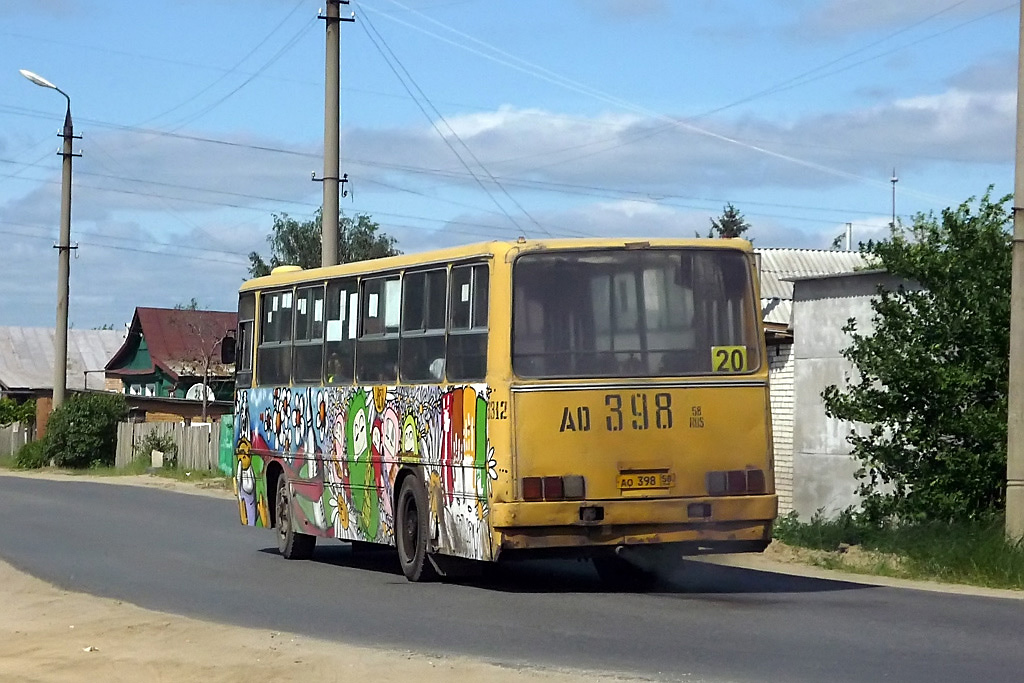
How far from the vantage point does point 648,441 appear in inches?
616

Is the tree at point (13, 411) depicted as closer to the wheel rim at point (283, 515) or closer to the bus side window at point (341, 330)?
the wheel rim at point (283, 515)

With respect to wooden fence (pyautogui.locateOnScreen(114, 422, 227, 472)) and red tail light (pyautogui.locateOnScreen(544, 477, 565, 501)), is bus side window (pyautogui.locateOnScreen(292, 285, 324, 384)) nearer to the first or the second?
red tail light (pyautogui.locateOnScreen(544, 477, 565, 501))

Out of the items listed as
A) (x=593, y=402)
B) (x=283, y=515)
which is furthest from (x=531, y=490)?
(x=283, y=515)

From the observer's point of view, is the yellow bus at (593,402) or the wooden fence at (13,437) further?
the wooden fence at (13,437)

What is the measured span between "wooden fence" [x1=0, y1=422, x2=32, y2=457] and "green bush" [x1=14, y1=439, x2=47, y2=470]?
519 centimetres

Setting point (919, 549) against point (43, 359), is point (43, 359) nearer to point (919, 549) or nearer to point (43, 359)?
point (43, 359)

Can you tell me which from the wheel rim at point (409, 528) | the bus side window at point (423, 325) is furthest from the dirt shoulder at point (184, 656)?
the bus side window at point (423, 325)

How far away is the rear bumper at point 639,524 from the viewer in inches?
603

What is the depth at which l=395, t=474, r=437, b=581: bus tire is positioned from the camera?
56.1 feet

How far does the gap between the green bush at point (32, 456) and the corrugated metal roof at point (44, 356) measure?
107ft

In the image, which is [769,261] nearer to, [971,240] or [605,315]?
[971,240]

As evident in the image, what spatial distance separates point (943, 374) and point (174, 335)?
6907 centimetres

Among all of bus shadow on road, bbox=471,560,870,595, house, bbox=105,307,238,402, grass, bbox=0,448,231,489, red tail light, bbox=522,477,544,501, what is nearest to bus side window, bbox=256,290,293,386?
bus shadow on road, bbox=471,560,870,595

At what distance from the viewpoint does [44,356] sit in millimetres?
95000
